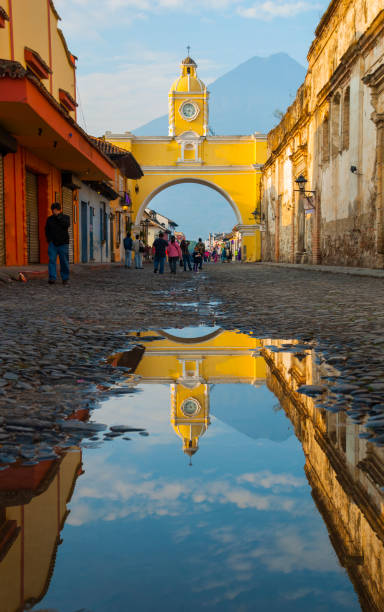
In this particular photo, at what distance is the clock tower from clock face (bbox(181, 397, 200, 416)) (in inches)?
1634

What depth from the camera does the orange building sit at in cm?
1238

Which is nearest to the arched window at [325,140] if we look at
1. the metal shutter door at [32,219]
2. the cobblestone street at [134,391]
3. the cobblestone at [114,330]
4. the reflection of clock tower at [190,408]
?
the metal shutter door at [32,219]

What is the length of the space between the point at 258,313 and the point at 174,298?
8.31 ft

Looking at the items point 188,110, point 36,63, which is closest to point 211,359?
point 36,63

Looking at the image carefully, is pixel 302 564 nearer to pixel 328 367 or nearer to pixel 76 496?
pixel 76 496

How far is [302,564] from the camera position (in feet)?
3.88

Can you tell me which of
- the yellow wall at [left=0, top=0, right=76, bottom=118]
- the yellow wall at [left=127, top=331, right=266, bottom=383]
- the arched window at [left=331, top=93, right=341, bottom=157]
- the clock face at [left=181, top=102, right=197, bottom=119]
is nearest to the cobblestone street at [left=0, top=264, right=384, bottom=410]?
the yellow wall at [left=127, top=331, right=266, bottom=383]

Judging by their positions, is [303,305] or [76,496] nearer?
[76,496]

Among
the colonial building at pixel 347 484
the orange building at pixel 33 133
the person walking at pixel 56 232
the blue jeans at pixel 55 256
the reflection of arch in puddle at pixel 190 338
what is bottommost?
the colonial building at pixel 347 484

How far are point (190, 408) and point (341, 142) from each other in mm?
18463

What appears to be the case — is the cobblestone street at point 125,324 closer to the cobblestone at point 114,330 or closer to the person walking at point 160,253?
the cobblestone at point 114,330

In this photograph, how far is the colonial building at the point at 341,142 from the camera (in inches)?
617

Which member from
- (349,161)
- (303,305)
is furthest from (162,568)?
(349,161)

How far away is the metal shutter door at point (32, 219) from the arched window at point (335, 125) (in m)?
10.0
